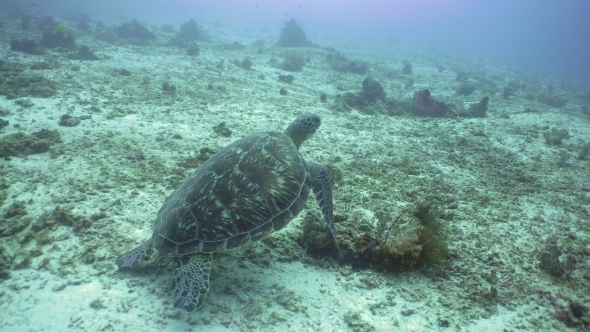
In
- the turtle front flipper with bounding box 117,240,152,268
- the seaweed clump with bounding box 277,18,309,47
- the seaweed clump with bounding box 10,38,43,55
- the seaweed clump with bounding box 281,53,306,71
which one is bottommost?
the turtle front flipper with bounding box 117,240,152,268

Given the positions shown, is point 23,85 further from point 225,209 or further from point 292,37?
point 292,37

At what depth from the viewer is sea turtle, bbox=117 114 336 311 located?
9.72ft

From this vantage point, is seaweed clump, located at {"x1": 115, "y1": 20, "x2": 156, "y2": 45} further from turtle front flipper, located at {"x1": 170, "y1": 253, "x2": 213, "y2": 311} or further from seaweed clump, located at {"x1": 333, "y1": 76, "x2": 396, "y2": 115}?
turtle front flipper, located at {"x1": 170, "y1": 253, "x2": 213, "y2": 311}

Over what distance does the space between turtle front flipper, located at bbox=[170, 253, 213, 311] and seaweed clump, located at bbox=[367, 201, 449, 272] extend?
7.05 ft

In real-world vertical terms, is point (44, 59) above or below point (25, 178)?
above

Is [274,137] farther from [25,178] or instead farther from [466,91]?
[466,91]

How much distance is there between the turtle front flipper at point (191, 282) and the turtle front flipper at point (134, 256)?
467mm

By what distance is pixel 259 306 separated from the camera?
2.93 meters

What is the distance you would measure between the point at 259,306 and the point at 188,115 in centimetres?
671

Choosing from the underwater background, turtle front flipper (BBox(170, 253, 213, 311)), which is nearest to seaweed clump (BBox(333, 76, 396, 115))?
the underwater background

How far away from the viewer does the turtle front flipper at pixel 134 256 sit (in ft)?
10.0

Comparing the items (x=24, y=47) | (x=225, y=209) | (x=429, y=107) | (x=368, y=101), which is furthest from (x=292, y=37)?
(x=225, y=209)

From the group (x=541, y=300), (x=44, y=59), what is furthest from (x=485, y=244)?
(x=44, y=59)

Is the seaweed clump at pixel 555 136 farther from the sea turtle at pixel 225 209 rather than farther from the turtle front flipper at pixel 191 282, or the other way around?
the turtle front flipper at pixel 191 282
